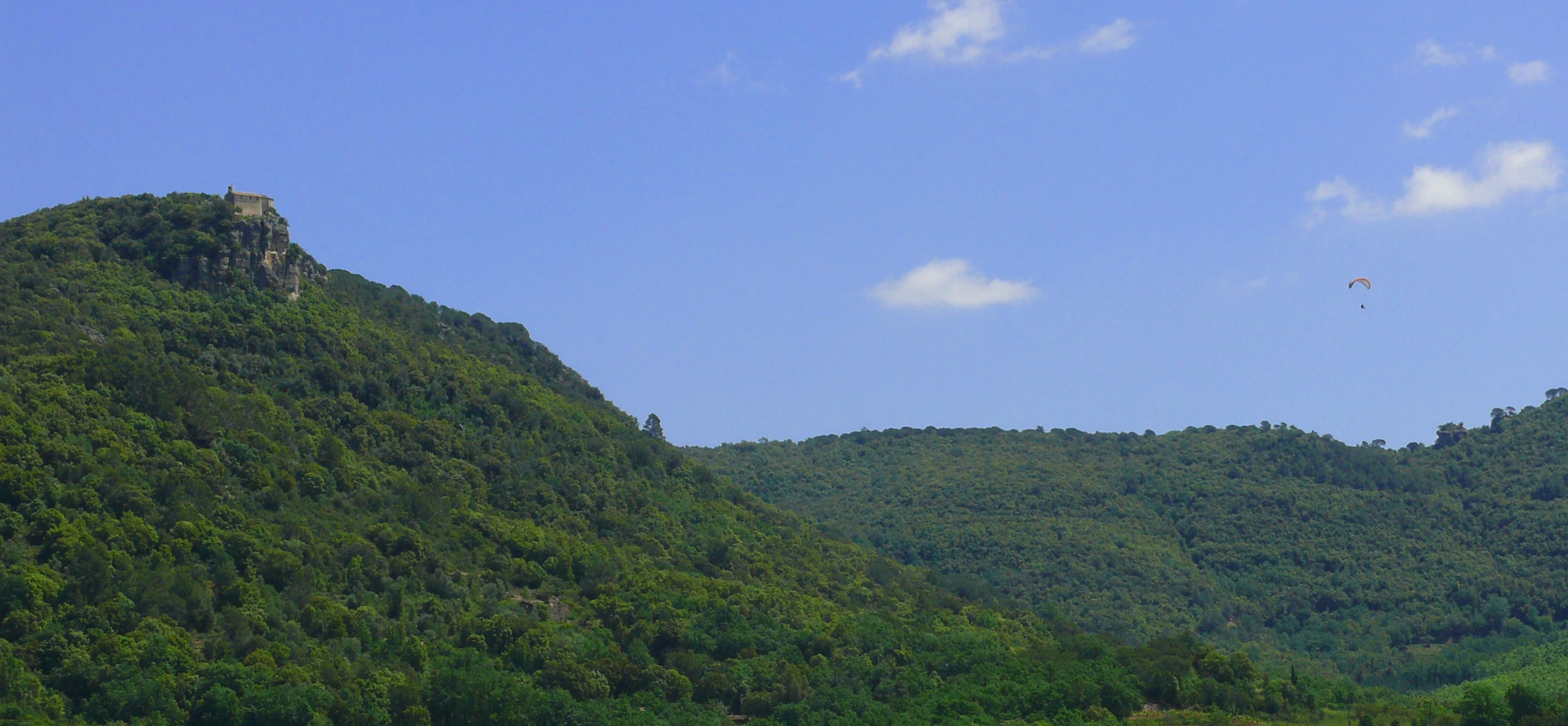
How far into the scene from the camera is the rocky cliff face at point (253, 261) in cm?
9456

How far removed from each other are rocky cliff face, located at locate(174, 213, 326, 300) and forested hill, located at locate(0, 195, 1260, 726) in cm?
17

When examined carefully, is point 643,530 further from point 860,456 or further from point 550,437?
point 860,456

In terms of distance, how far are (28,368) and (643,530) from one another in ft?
117

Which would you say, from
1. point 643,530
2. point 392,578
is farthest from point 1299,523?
point 392,578

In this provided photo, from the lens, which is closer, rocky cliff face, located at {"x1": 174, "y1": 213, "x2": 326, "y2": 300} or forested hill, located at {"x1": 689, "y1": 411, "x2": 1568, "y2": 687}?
rocky cliff face, located at {"x1": 174, "y1": 213, "x2": 326, "y2": 300}

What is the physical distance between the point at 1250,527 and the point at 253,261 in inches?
3718

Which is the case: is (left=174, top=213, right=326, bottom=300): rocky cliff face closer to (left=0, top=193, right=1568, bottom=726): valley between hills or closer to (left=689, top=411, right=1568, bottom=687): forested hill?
(left=0, top=193, right=1568, bottom=726): valley between hills

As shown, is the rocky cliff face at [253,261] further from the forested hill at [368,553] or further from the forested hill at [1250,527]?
the forested hill at [1250,527]

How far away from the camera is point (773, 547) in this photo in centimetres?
10512

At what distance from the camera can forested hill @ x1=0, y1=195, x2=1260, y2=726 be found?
214ft

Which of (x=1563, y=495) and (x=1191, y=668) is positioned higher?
(x=1563, y=495)

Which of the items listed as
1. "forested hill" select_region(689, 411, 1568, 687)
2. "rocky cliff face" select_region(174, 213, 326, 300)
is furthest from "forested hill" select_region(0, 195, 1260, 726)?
"forested hill" select_region(689, 411, 1568, 687)

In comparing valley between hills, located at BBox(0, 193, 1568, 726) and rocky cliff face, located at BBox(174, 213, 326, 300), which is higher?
rocky cliff face, located at BBox(174, 213, 326, 300)

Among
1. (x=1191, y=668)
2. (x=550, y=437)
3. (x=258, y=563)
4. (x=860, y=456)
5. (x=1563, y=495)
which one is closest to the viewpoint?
(x=258, y=563)
